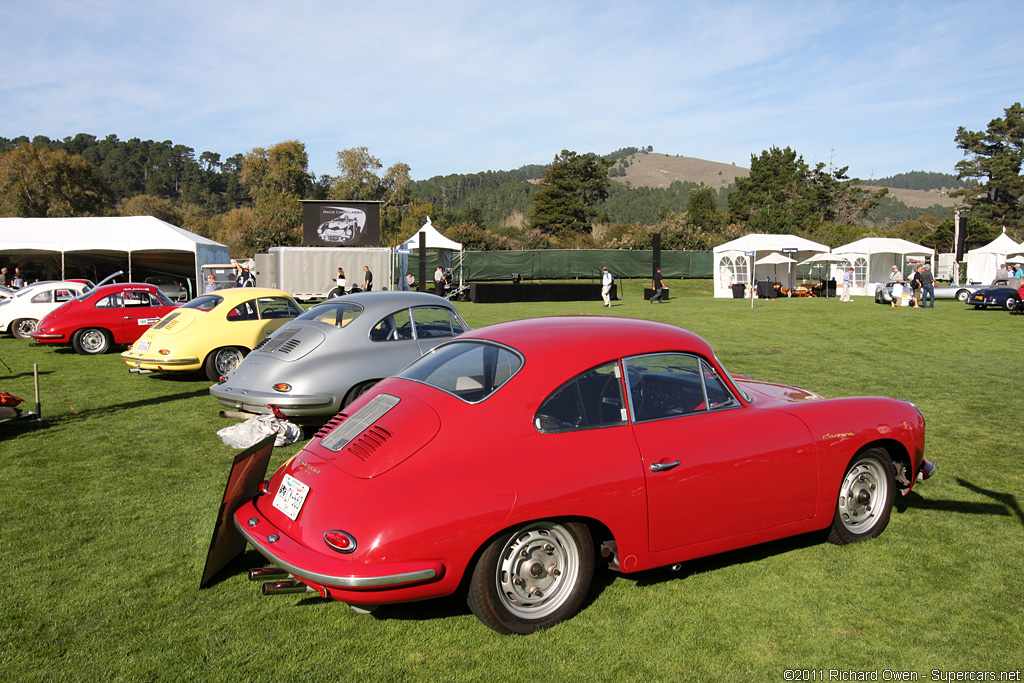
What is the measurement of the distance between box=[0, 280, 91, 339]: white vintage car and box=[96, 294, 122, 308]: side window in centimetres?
347

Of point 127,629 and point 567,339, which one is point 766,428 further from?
point 127,629

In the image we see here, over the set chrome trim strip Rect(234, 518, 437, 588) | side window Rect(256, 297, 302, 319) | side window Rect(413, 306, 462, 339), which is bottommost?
chrome trim strip Rect(234, 518, 437, 588)

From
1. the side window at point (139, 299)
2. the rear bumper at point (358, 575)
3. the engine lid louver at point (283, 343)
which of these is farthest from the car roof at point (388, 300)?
the side window at point (139, 299)

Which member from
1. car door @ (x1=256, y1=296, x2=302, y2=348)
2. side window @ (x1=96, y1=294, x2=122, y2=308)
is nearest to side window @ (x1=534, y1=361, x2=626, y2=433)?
car door @ (x1=256, y1=296, x2=302, y2=348)

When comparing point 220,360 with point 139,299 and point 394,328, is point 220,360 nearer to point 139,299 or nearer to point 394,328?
point 394,328

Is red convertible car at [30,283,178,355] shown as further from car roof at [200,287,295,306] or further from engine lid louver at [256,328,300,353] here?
engine lid louver at [256,328,300,353]

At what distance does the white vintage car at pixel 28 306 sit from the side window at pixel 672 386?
708 inches

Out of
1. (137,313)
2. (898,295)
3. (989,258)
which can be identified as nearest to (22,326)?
(137,313)

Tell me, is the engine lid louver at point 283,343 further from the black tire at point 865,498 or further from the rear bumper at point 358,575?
the black tire at point 865,498

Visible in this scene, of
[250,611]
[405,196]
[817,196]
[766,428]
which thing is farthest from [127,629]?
[817,196]

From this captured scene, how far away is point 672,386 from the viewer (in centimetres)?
416

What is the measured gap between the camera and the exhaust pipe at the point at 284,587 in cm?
347

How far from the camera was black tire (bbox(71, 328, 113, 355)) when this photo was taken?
14539 mm

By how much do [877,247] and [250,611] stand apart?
4536 cm
